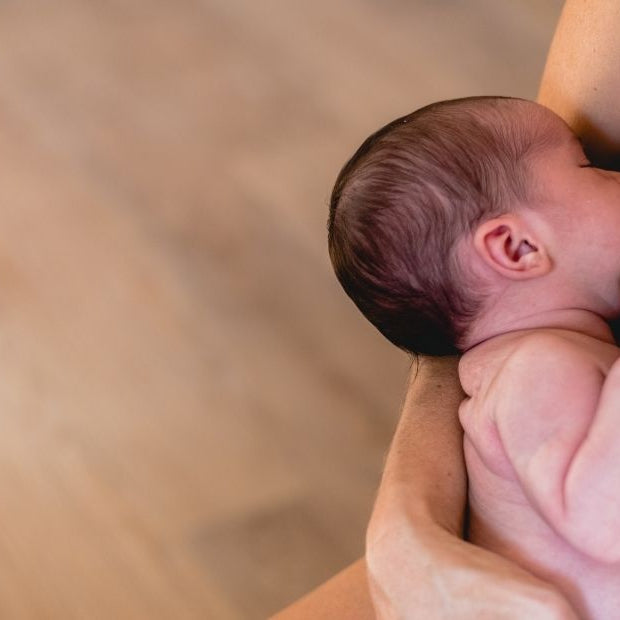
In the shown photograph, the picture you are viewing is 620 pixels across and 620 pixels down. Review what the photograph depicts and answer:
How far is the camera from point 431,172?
0.92 m

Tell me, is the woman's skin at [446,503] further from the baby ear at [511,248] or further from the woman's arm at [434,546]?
the baby ear at [511,248]

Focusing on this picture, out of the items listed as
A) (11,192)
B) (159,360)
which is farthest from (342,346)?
(11,192)

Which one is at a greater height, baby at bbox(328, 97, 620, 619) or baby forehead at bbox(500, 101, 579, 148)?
baby forehead at bbox(500, 101, 579, 148)

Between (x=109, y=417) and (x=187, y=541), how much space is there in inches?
10.5

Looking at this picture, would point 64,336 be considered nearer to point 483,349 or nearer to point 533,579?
point 483,349

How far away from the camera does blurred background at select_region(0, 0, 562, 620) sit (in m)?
1.50

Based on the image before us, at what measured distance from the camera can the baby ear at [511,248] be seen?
0.89 m

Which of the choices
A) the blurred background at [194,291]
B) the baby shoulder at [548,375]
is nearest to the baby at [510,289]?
the baby shoulder at [548,375]

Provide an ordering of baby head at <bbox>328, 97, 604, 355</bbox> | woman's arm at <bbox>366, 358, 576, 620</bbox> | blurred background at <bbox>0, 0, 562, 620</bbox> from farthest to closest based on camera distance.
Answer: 1. blurred background at <bbox>0, 0, 562, 620</bbox>
2. baby head at <bbox>328, 97, 604, 355</bbox>
3. woman's arm at <bbox>366, 358, 576, 620</bbox>

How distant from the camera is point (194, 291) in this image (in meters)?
1.80

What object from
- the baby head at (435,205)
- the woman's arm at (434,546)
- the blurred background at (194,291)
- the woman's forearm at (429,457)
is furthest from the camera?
the blurred background at (194,291)

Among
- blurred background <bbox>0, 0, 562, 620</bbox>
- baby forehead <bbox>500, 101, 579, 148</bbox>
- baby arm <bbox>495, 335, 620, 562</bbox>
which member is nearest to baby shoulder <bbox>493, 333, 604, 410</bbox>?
baby arm <bbox>495, 335, 620, 562</bbox>

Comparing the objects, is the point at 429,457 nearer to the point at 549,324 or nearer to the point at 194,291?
the point at 549,324

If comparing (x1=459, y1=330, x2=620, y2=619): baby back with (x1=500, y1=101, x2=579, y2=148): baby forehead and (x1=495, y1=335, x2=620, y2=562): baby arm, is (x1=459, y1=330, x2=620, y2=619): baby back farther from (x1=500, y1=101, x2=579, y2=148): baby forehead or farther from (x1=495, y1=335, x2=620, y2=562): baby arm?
(x1=500, y1=101, x2=579, y2=148): baby forehead
